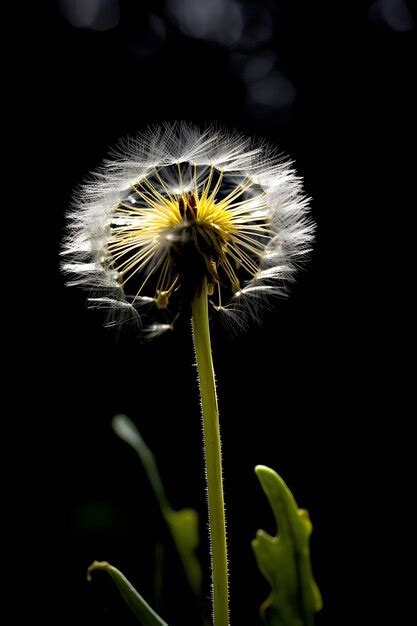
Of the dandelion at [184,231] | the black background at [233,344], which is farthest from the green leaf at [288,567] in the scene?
the black background at [233,344]

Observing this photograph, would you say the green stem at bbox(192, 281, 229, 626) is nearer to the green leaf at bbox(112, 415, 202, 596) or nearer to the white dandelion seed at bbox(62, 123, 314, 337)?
the white dandelion seed at bbox(62, 123, 314, 337)

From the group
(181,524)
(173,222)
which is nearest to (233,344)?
(181,524)

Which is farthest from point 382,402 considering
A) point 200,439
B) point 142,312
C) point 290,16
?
point 290,16

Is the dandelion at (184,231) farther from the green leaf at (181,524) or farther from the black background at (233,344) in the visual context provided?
the black background at (233,344)

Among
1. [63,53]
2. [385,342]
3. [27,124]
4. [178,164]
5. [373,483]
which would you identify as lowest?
[373,483]

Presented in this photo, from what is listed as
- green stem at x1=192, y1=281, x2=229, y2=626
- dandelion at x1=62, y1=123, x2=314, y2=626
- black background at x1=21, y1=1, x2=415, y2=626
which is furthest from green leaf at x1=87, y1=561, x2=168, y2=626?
black background at x1=21, y1=1, x2=415, y2=626

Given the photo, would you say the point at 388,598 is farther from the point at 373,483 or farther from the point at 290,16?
the point at 290,16

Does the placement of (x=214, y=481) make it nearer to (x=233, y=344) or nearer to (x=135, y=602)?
(x=135, y=602)
